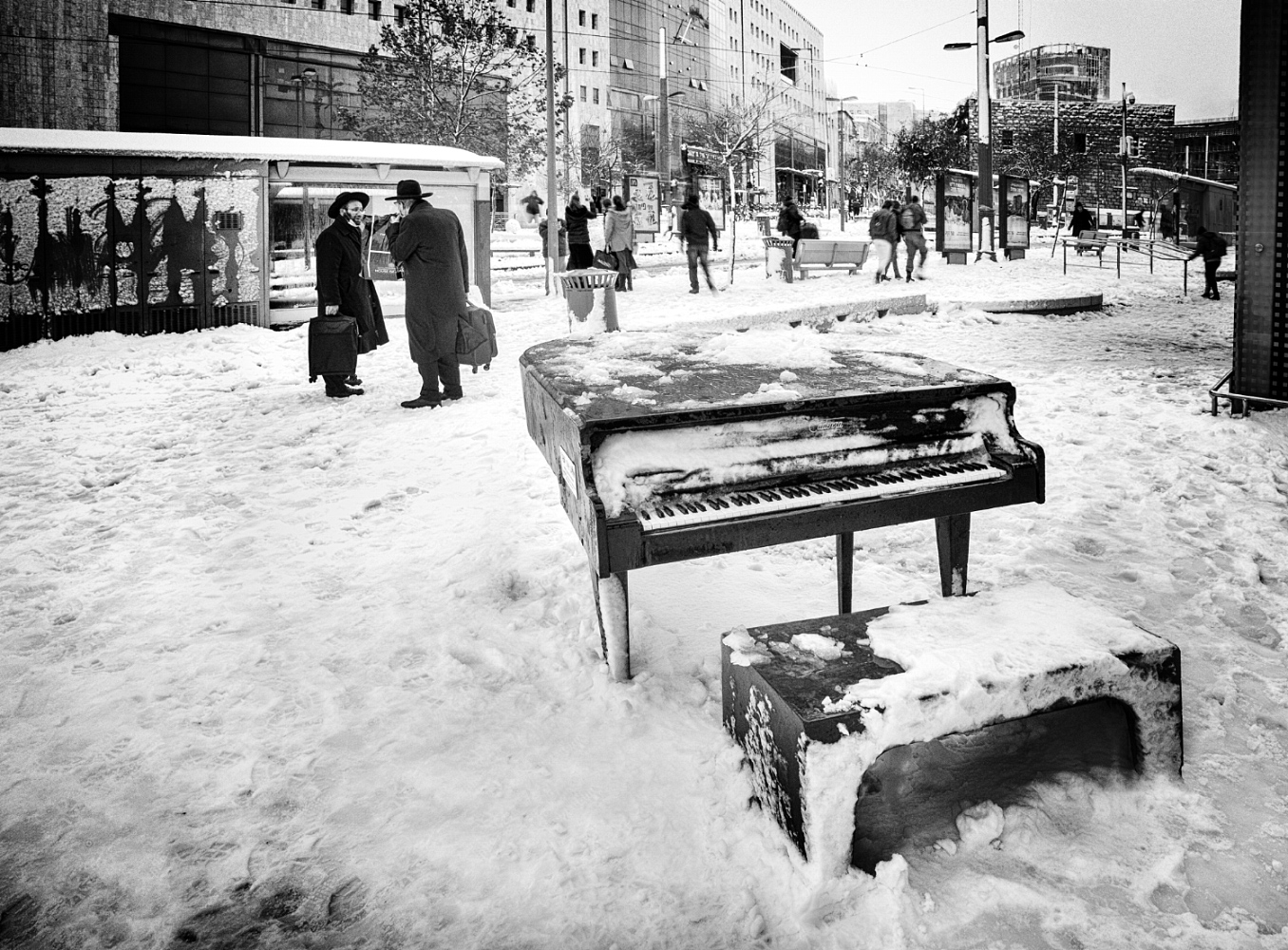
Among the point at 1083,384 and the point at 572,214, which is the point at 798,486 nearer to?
the point at 1083,384

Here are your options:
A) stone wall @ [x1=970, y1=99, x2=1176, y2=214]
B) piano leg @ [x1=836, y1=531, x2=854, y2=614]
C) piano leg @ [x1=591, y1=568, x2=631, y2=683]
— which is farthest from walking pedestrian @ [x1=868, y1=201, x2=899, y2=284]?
stone wall @ [x1=970, y1=99, x2=1176, y2=214]

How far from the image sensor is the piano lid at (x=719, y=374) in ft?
10.6

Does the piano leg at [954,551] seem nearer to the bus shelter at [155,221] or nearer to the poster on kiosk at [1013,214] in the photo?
the bus shelter at [155,221]

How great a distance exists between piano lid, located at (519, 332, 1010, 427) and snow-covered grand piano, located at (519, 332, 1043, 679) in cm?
1

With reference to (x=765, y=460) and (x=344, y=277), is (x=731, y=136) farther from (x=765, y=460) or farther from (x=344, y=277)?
(x=765, y=460)

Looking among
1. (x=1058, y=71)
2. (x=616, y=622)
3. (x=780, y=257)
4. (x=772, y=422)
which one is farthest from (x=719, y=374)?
(x=1058, y=71)

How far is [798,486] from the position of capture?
3.20 meters

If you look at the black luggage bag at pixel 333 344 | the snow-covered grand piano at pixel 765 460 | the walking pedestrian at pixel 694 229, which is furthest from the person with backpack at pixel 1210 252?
the snow-covered grand piano at pixel 765 460

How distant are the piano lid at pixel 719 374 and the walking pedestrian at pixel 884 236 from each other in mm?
16350

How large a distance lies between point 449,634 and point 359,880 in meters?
1.61

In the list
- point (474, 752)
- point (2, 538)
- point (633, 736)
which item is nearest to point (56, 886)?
point (474, 752)

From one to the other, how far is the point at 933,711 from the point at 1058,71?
568ft

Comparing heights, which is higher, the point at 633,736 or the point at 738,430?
the point at 738,430

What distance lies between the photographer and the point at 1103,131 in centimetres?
7444
